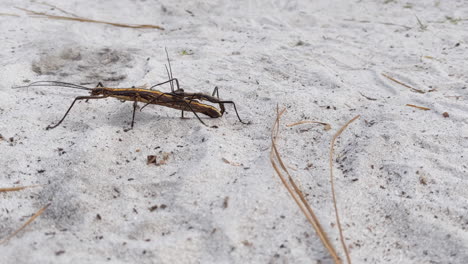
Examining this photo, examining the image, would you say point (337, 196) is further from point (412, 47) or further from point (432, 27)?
point (432, 27)

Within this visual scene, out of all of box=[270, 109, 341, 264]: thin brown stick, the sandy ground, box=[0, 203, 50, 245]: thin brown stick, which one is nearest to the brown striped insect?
the sandy ground

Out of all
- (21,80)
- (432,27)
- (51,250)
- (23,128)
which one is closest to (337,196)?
(51,250)

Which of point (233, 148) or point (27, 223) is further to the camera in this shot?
point (233, 148)

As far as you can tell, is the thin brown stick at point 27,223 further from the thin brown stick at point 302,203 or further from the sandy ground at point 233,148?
the thin brown stick at point 302,203

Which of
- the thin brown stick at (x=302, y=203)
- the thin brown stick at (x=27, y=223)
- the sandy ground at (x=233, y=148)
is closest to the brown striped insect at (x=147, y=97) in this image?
the sandy ground at (x=233, y=148)

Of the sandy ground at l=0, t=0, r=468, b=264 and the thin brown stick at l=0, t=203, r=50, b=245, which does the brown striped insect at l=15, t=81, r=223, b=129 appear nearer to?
the sandy ground at l=0, t=0, r=468, b=264

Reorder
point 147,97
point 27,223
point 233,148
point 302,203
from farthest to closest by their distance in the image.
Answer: point 147,97
point 233,148
point 302,203
point 27,223

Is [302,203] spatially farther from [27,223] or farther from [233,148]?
[27,223]

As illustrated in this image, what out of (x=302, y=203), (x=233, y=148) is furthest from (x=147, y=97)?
(x=302, y=203)

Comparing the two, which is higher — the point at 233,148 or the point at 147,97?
the point at 147,97
